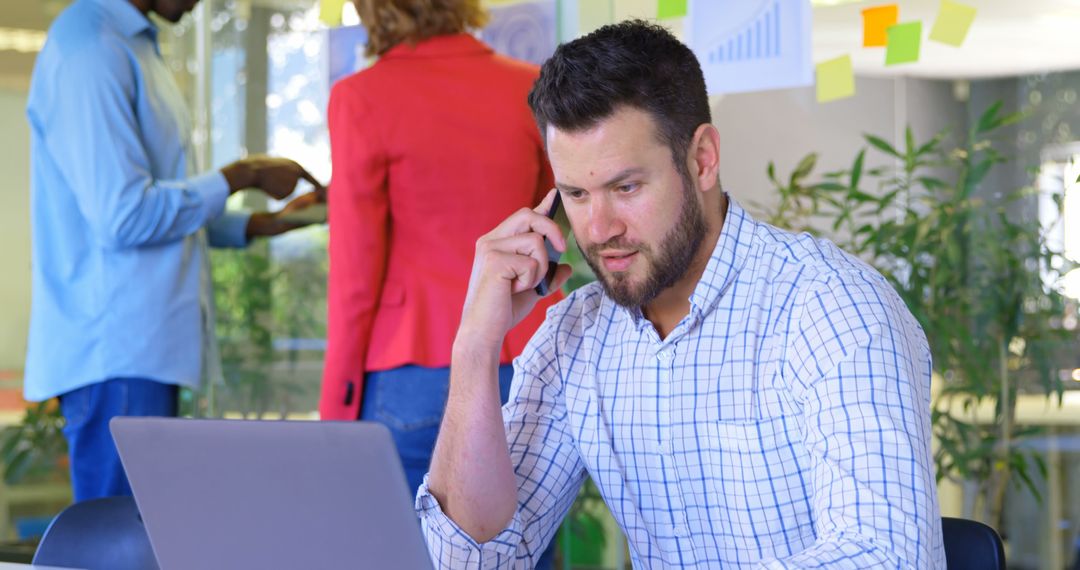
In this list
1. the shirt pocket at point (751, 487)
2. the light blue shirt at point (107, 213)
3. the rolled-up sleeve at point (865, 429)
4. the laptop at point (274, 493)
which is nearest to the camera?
the laptop at point (274, 493)

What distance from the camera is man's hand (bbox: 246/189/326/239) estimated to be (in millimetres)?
3410

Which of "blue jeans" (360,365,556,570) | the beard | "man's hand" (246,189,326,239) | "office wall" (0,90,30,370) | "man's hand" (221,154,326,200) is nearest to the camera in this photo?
the beard

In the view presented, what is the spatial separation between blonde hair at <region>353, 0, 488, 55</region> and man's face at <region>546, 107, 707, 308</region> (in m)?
1.01

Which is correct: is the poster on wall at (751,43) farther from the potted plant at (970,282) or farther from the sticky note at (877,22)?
the potted plant at (970,282)

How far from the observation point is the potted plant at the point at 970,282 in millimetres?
2883

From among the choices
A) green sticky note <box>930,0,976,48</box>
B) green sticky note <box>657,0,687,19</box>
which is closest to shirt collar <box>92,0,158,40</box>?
green sticky note <box>657,0,687,19</box>

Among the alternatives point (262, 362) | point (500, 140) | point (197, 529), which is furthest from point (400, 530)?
point (262, 362)

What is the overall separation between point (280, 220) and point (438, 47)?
3.50ft

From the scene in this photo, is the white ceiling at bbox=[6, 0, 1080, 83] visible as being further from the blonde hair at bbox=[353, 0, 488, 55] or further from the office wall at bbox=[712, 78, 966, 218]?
the blonde hair at bbox=[353, 0, 488, 55]

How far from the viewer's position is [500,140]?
2504mm

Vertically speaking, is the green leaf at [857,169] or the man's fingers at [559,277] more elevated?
the green leaf at [857,169]

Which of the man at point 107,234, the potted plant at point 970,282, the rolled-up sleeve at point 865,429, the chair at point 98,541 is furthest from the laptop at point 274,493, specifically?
the potted plant at point 970,282

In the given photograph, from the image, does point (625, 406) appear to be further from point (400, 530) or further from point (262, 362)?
point (262, 362)

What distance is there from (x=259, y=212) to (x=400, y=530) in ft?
8.02
